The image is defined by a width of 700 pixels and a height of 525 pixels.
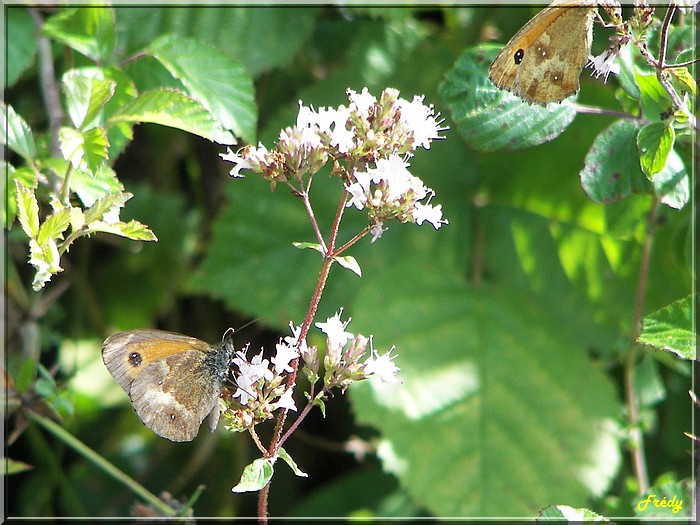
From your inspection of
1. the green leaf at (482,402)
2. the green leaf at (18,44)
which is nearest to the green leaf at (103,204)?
the green leaf at (18,44)

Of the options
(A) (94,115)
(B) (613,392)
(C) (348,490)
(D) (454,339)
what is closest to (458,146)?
(D) (454,339)

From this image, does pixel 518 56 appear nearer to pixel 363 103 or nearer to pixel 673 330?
pixel 363 103

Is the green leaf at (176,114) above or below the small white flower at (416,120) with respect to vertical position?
above

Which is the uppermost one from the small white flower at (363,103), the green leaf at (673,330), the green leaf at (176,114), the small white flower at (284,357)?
the green leaf at (176,114)

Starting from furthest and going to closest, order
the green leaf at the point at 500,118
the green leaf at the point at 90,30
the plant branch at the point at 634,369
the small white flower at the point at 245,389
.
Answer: the plant branch at the point at 634,369 → the green leaf at the point at 90,30 → the green leaf at the point at 500,118 → the small white flower at the point at 245,389

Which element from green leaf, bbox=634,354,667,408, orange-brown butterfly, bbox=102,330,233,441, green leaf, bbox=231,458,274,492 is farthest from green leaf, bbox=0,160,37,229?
green leaf, bbox=634,354,667,408

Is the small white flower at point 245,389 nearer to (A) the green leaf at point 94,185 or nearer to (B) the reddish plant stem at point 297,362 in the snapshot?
(B) the reddish plant stem at point 297,362
